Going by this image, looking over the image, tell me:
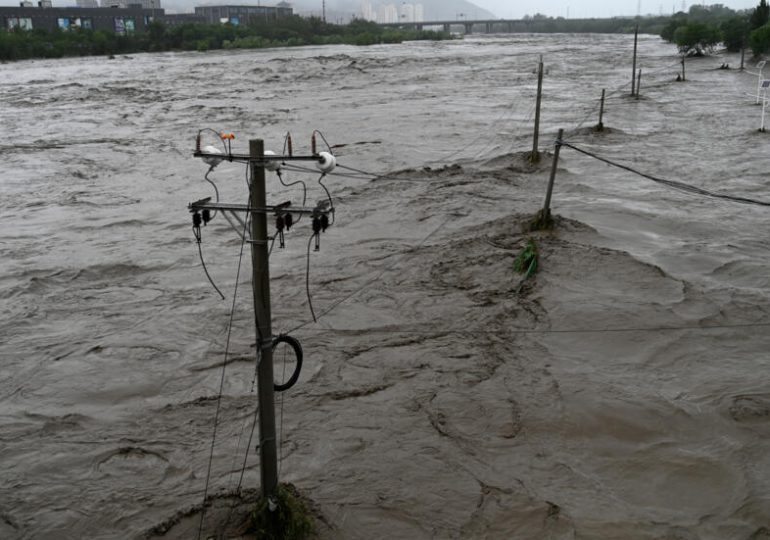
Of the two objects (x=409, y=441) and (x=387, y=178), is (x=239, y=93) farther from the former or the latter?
(x=409, y=441)

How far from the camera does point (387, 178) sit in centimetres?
2184

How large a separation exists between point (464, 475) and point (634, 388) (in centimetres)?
322

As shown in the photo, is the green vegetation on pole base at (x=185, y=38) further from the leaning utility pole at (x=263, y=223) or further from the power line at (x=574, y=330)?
the leaning utility pole at (x=263, y=223)

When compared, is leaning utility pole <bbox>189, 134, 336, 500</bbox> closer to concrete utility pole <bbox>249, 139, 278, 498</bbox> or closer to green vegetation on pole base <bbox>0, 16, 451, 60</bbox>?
concrete utility pole <bbox>249, 139, 278, 498</bbox>

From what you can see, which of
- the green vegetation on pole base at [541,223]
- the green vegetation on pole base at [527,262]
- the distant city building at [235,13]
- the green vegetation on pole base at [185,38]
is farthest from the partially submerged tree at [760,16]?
the distant city building at [235,13]

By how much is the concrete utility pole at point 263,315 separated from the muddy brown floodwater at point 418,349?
1314 mm

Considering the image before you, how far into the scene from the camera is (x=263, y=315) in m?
6.67

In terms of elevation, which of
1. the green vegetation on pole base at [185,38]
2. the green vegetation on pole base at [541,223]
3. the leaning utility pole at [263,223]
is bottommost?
the green vegetation on pole base at [541,223]

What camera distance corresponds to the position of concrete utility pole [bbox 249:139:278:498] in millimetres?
6312

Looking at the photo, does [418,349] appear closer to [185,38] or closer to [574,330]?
[574,330]

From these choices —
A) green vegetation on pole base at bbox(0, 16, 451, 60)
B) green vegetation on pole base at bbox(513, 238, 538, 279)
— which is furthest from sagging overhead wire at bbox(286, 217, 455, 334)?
green vegetation on pole base at bbox(0, 16, 451, 60)

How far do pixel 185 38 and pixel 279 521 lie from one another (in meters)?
79.1

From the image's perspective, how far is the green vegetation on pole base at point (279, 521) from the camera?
7.33 metres

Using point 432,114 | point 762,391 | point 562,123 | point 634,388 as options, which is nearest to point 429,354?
point 634,388
